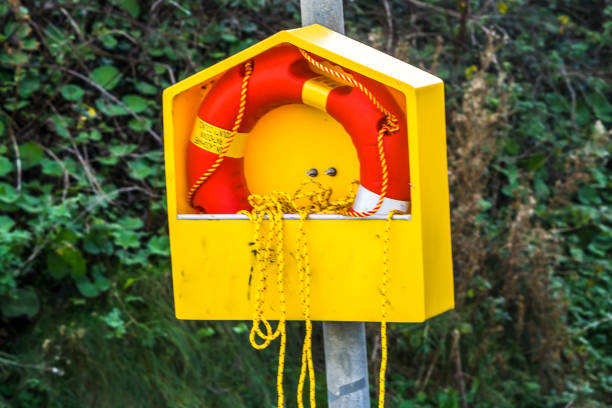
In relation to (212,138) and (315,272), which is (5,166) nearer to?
(212,138)

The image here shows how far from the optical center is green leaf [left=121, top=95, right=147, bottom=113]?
12.5 feet

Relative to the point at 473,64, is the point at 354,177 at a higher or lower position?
lower

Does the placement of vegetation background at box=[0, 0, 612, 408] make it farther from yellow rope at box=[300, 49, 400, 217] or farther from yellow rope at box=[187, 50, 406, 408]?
yellow rope at box=[300, 49, 400, 217]

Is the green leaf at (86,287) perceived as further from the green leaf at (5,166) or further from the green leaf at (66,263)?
the green leaf at (5,166)

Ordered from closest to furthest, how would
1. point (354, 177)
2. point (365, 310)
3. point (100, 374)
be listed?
1. point (365, 310)
2. point (354, 177)
3. point (100, 374)

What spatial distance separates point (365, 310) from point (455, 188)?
204 cm

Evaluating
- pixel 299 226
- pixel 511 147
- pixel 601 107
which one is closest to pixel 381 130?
pixel 299 226

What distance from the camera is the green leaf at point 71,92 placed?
12.1 ft

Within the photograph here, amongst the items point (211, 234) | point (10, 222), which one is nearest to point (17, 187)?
point (10, 222)

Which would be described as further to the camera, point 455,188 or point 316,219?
point 455,188

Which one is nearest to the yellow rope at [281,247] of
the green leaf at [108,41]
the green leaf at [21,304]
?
the green leaf at [21,304]

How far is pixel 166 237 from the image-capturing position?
3584mm

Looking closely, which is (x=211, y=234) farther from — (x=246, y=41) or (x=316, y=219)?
(x=246, y=41)

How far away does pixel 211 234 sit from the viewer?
2027 millimetres
